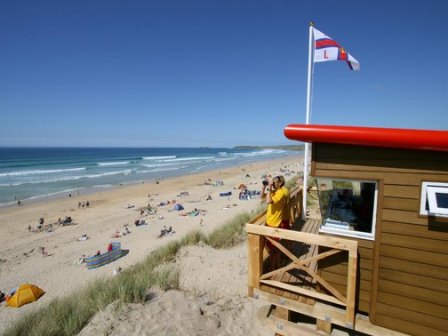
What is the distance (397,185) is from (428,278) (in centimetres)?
133

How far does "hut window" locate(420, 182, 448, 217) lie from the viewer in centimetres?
322

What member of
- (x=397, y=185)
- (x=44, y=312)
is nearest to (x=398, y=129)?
(x=397, y=185)

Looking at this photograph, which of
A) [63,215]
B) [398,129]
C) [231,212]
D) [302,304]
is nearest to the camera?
[398,129]

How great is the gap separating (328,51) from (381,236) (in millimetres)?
4836

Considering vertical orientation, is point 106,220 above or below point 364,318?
below

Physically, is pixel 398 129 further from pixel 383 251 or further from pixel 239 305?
pixel 239 305

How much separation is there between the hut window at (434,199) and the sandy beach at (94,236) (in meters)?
3.66

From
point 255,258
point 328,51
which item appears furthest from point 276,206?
point 328,51

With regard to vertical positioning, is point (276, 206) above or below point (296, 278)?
above

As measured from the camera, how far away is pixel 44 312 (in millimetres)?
5090

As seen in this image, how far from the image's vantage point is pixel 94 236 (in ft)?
41.4

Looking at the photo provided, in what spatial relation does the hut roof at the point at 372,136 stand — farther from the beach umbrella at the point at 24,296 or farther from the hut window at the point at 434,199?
the beach umbrella at the point at 24,296

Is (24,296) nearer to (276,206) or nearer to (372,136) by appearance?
(276,206)

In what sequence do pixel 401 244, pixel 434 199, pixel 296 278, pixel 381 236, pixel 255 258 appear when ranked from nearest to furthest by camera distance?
pixel 434 199, pixel 401 244, pixel 381 236, pixel 255 258, pixel 296 278
